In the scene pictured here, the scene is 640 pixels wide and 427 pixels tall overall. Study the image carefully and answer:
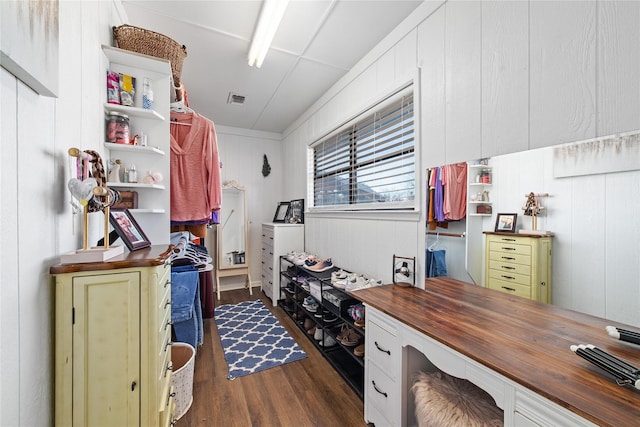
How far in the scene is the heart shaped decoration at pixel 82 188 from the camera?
0.87 metres

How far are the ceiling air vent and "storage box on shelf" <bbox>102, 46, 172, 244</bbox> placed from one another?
56.6 inches

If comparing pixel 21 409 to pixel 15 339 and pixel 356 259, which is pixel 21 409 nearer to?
pixel 15 339

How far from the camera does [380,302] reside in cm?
145

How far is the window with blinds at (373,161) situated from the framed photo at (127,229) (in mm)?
1666

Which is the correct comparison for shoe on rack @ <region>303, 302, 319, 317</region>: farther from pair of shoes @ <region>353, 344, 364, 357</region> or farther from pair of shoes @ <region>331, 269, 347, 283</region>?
pair of shoes @ <region>353, 344, 364, 357</region>

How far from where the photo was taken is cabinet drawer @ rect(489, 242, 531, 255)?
1210mm

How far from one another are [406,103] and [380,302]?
4.74 feet

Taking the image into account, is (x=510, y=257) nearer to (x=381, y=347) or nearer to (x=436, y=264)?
(x=436, y=264)

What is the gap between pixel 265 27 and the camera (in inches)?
69.4

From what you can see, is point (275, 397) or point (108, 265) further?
point (275, 397)

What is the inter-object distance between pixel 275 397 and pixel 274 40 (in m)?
2.74

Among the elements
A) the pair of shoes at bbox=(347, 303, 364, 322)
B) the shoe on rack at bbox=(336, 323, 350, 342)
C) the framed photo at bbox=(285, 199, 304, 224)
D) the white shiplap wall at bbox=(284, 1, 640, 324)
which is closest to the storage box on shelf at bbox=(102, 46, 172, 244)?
the pair of shoes at bbox=(347, 303, 364, 322)

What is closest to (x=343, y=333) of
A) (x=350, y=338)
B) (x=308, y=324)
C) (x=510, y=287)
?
(x=350, y=338)

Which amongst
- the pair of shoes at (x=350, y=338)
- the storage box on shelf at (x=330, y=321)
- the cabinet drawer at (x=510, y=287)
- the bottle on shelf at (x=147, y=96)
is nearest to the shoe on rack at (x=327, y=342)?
the storage box on shelf at (x=330, y=321)
